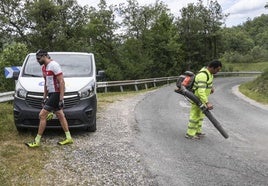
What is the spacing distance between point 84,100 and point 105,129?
158 cm

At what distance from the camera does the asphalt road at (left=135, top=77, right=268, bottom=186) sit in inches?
242

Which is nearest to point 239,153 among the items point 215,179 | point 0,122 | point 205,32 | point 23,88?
point 215,179

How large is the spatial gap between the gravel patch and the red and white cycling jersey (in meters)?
1.20

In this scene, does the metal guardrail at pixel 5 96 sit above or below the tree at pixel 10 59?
below

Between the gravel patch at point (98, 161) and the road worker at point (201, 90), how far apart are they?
1462 mm

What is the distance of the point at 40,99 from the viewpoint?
8.27 metres

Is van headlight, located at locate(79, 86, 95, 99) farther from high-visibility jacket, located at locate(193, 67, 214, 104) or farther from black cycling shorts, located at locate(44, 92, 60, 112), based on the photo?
high-visibility jacket, located at locate(193, 67, 214, 104)

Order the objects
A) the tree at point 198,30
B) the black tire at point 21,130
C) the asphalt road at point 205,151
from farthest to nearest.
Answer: the tree at point 198,30
the black tire at point 21,130
the asphalt road at point 205,151

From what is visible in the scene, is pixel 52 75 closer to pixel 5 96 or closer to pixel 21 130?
pixel 21 130

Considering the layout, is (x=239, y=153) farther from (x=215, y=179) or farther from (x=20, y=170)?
(x=20, y=170)

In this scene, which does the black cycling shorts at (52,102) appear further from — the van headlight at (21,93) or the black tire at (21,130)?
the black tire at (21,130)

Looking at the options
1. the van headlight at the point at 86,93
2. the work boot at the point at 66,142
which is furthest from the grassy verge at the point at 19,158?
the van headlight at the point at 86,93

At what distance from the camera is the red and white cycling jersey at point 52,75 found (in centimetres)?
748

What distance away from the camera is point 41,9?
136 ft
